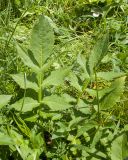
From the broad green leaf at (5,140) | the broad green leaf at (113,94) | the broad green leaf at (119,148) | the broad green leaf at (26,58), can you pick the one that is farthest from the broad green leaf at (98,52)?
the broad green leaf at (5,140)

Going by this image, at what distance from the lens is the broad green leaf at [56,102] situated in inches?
70.5

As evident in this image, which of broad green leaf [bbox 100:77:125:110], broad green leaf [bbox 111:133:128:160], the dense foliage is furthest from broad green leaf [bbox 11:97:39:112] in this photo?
broad green leaf [bbox 111:133:128:160]

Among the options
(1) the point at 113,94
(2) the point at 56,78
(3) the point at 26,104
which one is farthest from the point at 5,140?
(1) the point at 113,94

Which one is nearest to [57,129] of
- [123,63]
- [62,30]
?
[123,63]

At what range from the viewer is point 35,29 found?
1.76 m

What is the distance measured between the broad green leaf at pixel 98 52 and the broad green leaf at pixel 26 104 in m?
0.31

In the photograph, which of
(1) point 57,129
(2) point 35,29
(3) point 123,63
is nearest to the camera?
(2) point 35,29

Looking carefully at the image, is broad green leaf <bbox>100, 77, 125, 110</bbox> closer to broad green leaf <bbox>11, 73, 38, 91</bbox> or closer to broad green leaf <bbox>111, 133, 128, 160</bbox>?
broad green leaf <bbox>111, 133, 128, 160</bbox>

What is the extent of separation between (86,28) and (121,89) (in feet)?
4.32

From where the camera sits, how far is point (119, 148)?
1643mm

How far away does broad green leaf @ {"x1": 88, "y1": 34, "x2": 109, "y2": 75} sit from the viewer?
5.98 feet

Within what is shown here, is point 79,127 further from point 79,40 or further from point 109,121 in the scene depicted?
point 79,40

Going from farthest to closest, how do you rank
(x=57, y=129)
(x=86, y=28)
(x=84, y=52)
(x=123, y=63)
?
1. (x=86, y=28)
2. (x=84, y=52)
3. (x=123, y=63)
4. (x=57, y=129)

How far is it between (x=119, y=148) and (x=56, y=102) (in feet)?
1.18
